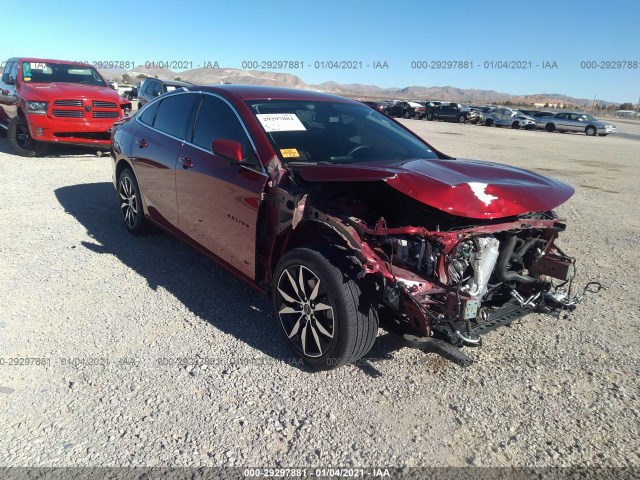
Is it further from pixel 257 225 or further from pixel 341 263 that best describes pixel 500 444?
pixel 257 225

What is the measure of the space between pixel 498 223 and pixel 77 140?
936cm

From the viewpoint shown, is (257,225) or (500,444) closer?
(500,444)

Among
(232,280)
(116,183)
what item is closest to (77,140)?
(116,183)

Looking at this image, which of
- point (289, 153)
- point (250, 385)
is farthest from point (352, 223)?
point (250, 385)

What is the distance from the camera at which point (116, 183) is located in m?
5.86

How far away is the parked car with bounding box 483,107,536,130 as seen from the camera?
3744 cm

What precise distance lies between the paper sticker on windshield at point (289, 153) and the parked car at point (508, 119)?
38.0m

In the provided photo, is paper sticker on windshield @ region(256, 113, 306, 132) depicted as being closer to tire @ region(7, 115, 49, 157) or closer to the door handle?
the door handle

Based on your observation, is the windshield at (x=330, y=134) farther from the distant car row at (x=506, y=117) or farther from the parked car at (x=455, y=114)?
the parked car at (x=455, y=114)

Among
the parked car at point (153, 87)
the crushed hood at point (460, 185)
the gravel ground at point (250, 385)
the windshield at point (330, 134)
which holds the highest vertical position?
the parked car at point (153, 87)

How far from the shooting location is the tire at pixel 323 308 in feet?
9.69

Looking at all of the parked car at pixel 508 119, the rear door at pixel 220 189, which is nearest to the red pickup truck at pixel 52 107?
the rear door at pixel 220 189

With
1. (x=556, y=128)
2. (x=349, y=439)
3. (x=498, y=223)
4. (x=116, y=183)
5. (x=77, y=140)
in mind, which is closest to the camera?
(x=349, y=439)

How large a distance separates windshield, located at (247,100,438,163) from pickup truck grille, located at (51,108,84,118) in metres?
7.47
